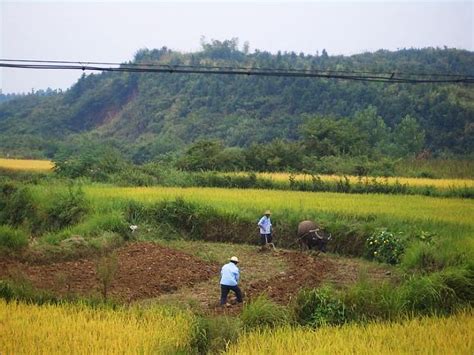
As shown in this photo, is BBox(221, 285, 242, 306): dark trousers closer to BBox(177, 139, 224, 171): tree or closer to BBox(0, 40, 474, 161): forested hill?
BBox(177, 139, 224, 171): tree

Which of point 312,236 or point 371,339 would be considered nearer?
point 371,339

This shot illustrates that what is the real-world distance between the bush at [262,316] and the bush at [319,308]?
315 millimetres

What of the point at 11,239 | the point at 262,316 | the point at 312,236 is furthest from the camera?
the point at 312,236

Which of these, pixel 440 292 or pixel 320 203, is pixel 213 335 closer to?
pixel 440 292

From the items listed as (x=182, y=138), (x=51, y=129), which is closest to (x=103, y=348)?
(x=182, y=138)

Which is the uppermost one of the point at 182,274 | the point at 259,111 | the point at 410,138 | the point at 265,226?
the point at 265,226

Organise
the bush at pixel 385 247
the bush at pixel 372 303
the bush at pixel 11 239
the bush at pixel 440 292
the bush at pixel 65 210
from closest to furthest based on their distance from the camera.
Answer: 1. the bush at pixel 372 303
2. the bush at pixel 440 292
3. the bush at pixel 385 247
4. the bush at pixel 11 239
5. the bush at pixel 65 210

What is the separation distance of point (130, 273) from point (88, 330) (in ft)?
17.3

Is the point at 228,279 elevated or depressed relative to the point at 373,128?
elevated

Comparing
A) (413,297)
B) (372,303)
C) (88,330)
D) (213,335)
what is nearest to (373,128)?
(413,297)

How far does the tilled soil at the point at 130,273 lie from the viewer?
1116 centimetres

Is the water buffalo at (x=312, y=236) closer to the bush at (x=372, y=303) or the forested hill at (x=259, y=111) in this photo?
the bush at (x=372, y=303)

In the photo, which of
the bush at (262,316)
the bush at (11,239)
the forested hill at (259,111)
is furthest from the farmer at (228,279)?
the forested hill at (259,111)

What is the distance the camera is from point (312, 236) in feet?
50.9
